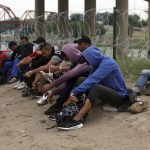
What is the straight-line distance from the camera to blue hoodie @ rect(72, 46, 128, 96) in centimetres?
599

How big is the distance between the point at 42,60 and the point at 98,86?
8.31ft

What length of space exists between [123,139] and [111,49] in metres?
4.18

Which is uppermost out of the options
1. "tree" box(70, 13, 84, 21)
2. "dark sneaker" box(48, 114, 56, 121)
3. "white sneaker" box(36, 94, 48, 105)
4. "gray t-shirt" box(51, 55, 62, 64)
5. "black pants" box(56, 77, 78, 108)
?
"tree" box(70, 13, 84, 21)

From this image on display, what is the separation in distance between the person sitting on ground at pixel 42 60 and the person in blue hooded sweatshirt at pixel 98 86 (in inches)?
61.6

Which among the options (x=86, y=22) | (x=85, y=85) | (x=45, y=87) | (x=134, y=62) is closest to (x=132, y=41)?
(x=134, y=62)

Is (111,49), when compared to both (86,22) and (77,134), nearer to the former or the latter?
(86,22)

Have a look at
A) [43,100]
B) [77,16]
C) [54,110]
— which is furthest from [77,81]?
[77,16]

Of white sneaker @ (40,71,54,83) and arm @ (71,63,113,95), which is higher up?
arm @ (71,63,113,95)

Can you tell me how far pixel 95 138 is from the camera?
5.35 m

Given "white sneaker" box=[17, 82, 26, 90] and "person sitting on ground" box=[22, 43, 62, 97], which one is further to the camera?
"white sneaker" box=[17, 82, 26, 90]

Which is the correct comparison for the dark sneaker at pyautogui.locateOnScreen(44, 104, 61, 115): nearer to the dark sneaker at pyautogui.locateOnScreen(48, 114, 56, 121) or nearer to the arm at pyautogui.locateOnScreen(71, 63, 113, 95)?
the dark sneaker at pyautogui.locateOnScreen(48, 114, 56, 121)

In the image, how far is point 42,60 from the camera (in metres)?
8.23

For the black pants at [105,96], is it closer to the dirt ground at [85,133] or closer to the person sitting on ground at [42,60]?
the dirt ground at [85,133]

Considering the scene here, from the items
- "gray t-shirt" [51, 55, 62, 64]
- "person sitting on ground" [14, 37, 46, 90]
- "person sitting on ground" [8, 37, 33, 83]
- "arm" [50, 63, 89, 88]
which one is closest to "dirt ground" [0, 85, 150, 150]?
"arm" [50, 63, 89, 88]
